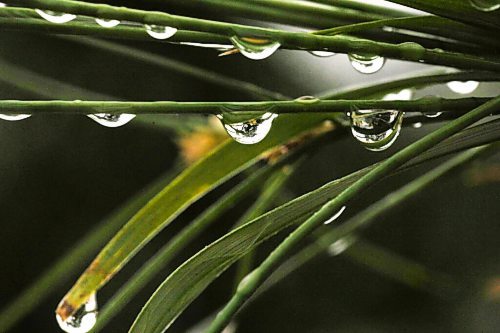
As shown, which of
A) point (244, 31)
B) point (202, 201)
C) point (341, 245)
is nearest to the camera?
point (244, 31)

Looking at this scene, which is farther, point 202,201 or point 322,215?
point 202,201

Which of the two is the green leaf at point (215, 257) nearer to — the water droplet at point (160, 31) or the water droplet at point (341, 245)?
the water droplet at point (160, 31)

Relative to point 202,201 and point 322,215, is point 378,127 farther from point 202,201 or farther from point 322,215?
point 202,201

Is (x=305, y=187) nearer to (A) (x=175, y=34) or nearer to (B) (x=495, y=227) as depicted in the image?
(B) (x=495, y=227)

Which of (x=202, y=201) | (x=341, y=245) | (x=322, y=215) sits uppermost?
(x=322, y=215)

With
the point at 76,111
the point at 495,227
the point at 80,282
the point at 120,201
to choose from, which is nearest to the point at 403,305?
the point at 495,227

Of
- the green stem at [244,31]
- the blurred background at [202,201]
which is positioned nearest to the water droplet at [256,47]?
the green stem at [244,31]

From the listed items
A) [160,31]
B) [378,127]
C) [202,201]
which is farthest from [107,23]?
[202,201]
